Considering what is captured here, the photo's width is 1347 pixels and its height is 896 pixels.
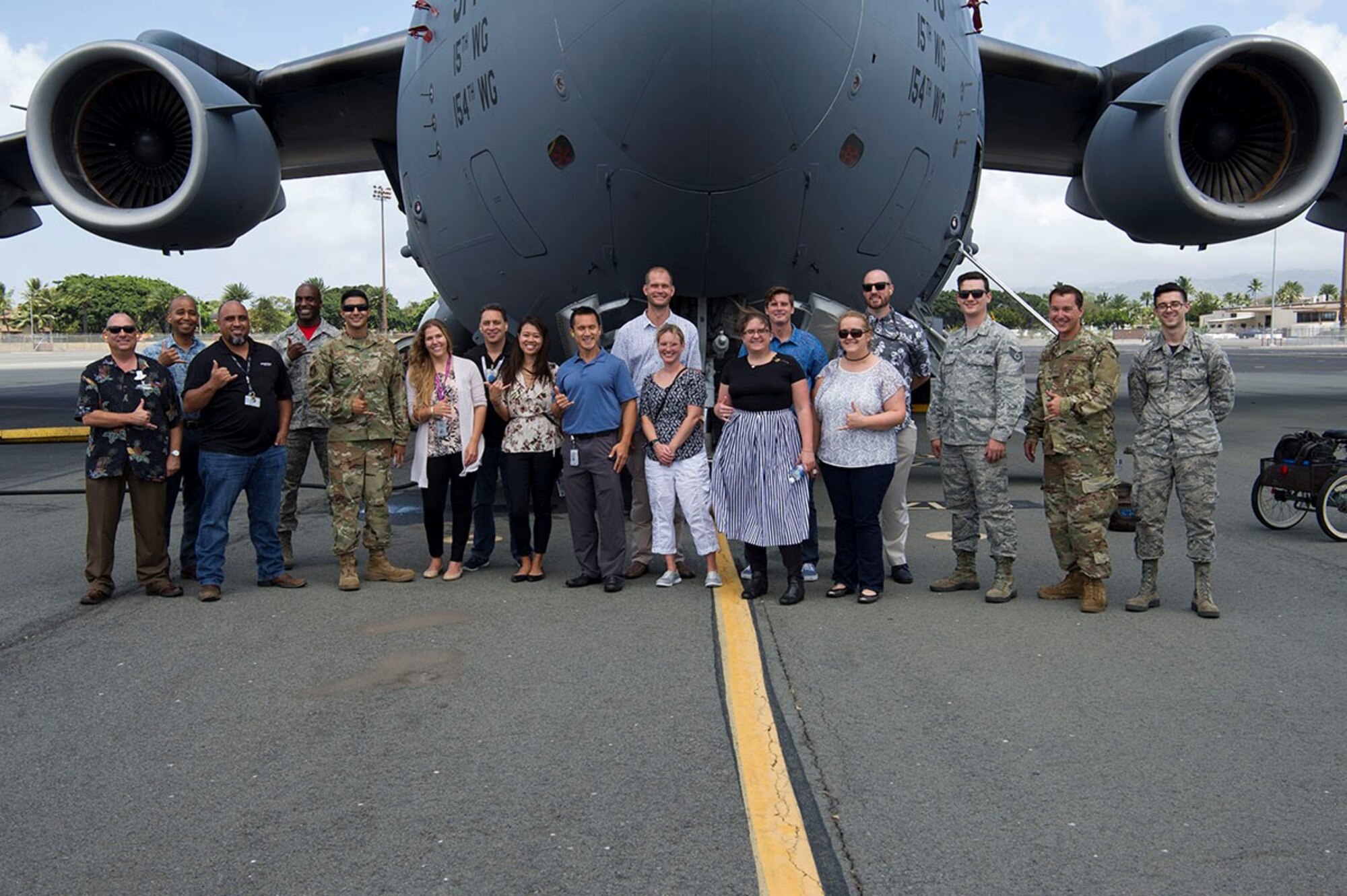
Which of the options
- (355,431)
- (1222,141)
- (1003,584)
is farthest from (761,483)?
(1222,141)

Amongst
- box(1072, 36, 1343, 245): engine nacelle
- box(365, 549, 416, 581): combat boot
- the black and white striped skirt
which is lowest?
box(365, 549, 416, 581): combat boot

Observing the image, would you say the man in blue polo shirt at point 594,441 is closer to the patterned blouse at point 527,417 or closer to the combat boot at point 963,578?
the patterned blouse at point 527,417

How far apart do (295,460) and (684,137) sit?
3.21m

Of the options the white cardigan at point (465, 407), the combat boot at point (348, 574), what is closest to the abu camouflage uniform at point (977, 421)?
the white cardigan at point (465, 407)

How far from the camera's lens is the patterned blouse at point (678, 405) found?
589 centimetres

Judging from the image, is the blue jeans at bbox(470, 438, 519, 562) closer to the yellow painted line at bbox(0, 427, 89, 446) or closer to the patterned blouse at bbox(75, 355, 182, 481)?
the patterned blouse at bbox(75, 355, 182, 481)

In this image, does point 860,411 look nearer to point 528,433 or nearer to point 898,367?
point 898,367

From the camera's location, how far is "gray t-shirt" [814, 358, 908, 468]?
5.55 meters

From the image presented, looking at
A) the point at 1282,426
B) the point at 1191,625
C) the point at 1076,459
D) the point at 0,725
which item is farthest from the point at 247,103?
the point at 1282,426

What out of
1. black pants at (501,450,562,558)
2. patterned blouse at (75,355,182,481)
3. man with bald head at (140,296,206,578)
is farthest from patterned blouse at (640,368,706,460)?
patterned blouse at (75,355,182,481)

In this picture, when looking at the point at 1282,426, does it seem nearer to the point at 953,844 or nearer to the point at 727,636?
the point at 727,636

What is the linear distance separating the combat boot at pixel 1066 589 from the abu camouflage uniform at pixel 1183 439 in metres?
0.34

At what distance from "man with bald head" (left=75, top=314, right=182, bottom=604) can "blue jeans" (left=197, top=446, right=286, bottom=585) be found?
21 centimetres

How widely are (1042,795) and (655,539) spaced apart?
10.2ft
